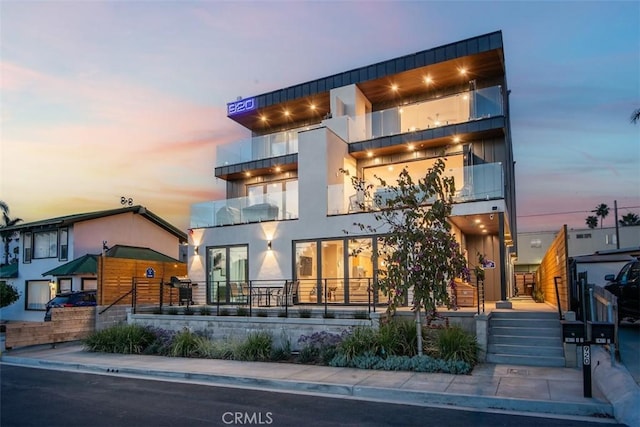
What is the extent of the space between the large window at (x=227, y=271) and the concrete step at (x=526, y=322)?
9441 mm

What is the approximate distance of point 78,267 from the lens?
24141mm

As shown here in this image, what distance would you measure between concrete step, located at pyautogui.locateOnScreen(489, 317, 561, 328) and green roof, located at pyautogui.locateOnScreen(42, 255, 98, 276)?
19351 millimetres

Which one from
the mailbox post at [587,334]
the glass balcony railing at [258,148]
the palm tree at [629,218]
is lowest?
the mailbox post at [587,334]

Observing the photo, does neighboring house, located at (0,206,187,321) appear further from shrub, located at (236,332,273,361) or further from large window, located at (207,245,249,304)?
shrub, located at (236,332,273,361)

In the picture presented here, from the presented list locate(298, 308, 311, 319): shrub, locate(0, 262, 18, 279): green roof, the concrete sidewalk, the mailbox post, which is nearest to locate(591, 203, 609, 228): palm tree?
locate(298, 308, 311, 319): shrub

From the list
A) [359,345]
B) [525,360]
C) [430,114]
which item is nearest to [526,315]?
[525,360]

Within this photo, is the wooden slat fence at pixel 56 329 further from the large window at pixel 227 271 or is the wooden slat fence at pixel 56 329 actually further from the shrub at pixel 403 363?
the shrub at pixel 403 363

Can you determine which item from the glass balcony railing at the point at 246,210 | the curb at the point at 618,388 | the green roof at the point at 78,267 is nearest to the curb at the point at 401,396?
the curb at the point at 618,388

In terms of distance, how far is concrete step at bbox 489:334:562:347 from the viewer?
11.1 meters

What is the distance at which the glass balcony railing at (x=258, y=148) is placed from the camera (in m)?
20.1

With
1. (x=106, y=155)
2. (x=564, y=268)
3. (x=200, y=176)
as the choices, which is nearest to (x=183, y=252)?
(x=200, y=176)

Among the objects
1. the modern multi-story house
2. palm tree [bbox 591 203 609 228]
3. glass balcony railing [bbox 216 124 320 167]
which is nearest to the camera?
the modern multi-story house

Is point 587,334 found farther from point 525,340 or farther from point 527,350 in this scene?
point 525,340

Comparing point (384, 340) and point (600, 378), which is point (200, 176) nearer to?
point (384, 340)
